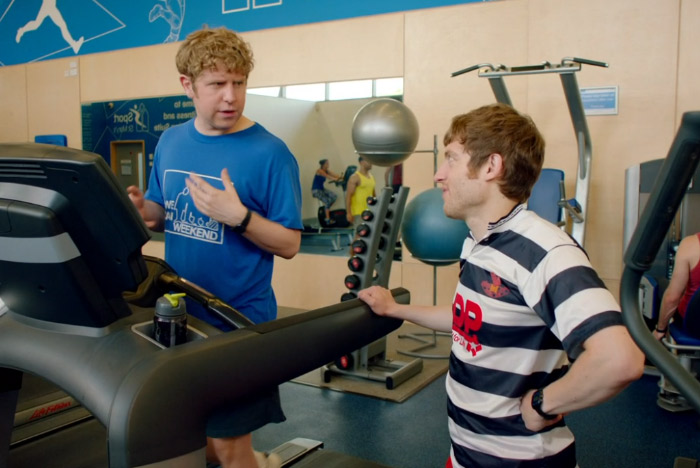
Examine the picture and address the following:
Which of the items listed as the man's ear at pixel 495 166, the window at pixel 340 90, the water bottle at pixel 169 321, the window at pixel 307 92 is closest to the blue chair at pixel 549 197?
the window at pixel 340 90

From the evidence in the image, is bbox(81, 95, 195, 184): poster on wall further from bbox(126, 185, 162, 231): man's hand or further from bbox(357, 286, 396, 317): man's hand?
bbox(357, 286, 396, 317): man's hand

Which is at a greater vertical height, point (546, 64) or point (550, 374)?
point (546, 64)

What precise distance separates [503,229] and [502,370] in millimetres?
291

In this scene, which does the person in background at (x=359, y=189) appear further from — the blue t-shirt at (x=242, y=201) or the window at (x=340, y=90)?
the blue t-shirt at (x=242, y=201)

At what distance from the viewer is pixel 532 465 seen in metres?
1.20

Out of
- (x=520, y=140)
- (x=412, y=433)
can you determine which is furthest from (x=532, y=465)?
(x=412, y=433)

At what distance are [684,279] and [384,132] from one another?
1758mm

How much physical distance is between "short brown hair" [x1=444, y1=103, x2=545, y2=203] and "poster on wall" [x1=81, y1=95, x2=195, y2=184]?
17.4 feet

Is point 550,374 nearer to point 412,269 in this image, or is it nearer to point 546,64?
point 546,64

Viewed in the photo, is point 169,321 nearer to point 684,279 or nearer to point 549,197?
point 684,279

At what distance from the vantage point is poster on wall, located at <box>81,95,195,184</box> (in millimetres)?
6355

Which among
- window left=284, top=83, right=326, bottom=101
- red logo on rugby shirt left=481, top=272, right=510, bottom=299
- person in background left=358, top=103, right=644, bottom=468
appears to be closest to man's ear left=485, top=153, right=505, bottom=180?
person in background left=358, top=103, right=644, bottom=468

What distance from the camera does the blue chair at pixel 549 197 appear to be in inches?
160

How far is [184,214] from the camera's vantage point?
167 centimetres
